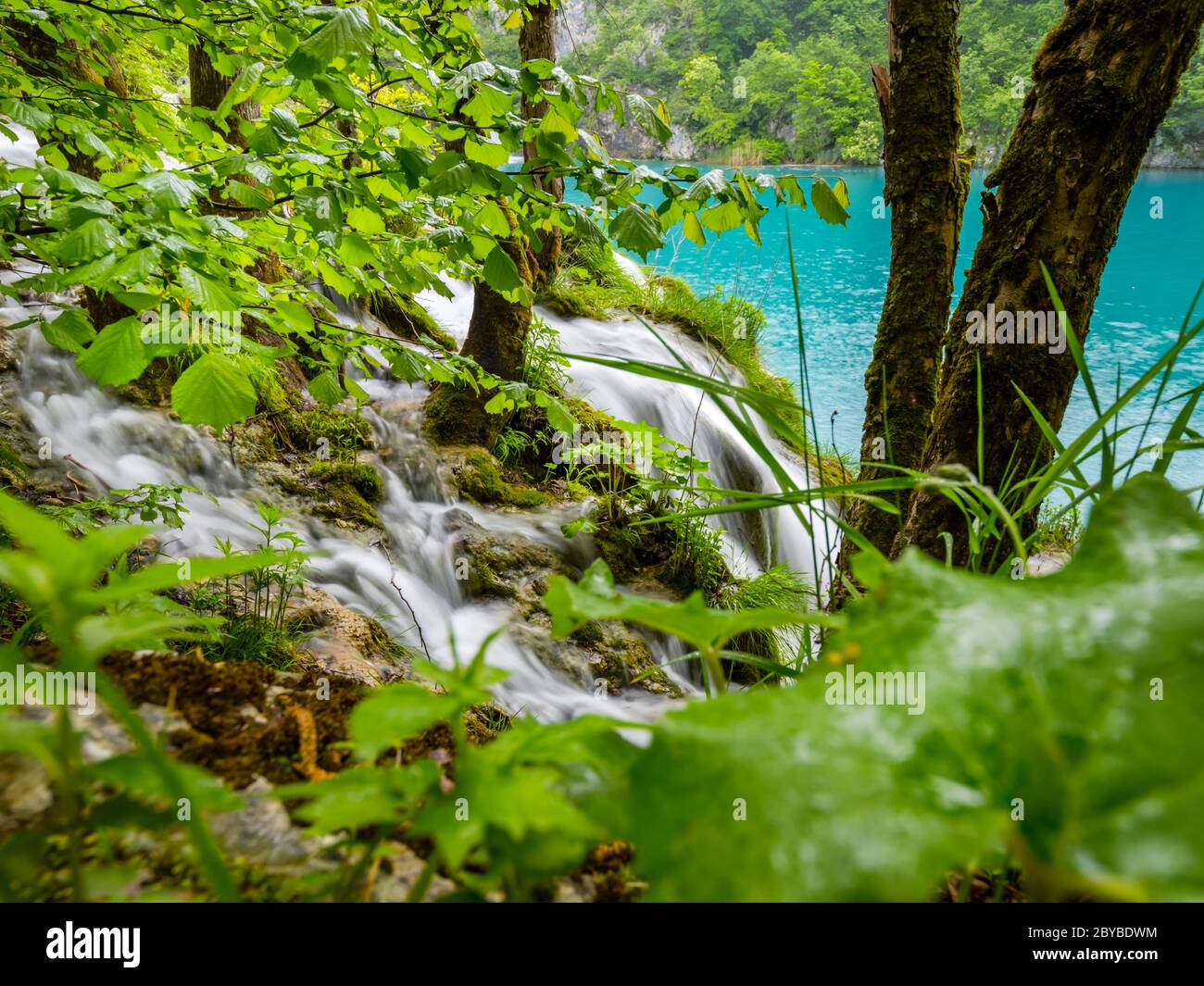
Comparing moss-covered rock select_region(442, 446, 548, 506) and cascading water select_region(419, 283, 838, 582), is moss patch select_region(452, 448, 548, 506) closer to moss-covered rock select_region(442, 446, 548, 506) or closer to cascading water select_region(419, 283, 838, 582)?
moss-covered rock select_region(442, 446, 548, 506)

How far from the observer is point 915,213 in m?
2.85

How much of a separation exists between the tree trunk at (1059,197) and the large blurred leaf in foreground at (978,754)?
1520mm

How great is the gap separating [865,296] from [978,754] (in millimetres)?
17046

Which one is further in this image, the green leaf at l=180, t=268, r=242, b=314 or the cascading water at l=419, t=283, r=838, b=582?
the cascading water at l=419, t=283, r=838, b=582

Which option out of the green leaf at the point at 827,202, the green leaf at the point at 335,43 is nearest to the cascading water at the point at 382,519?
the green leaf at the point at 827,202

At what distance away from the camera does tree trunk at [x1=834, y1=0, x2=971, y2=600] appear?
2.68m

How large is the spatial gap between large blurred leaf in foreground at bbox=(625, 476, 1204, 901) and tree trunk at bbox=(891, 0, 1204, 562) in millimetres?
1520

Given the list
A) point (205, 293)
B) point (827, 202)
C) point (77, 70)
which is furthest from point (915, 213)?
point (77, 70)

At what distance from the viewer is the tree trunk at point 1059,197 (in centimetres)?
159

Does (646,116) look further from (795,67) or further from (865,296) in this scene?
(795,67)

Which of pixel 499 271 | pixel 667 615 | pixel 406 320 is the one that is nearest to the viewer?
pixel 667 615

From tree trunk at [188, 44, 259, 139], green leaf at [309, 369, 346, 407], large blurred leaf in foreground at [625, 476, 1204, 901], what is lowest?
large blurred leaf in foreground at [625, 476, 1204, 901]

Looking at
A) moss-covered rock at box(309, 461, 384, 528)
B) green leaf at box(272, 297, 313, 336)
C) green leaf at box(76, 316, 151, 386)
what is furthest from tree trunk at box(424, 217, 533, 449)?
green leaf at box(76, 316, 151, 386)

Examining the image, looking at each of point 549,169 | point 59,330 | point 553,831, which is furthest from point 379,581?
point 553,831
